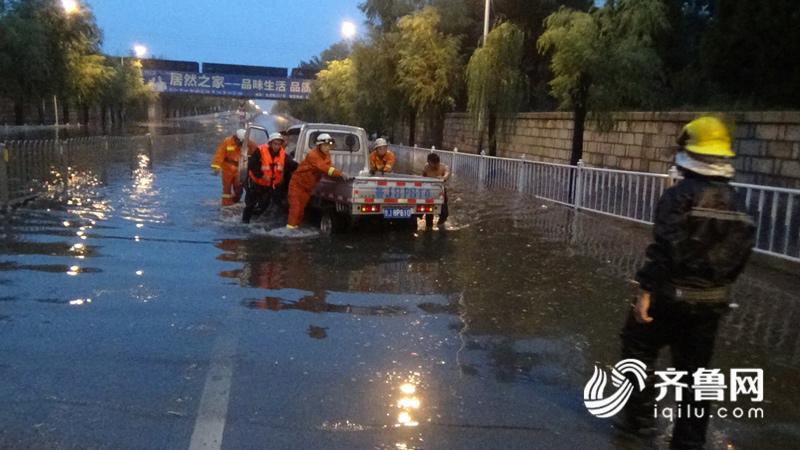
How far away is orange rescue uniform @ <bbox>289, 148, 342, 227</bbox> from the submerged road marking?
5.61m


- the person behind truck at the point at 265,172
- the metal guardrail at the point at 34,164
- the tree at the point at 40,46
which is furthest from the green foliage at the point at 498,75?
the tree at the point at 40,46

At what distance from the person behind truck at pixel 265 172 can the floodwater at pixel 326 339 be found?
2.27ft

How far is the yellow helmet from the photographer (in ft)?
12.3

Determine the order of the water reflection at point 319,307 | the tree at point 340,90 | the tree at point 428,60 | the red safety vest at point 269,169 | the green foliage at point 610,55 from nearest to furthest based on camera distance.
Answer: the water reflection at point 319,307
the red safety vest at point 269,169
the green foliage at point 610,55
the tree at point 428,60
the tree at point 340,90

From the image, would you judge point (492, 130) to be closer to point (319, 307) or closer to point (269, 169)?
point (269, 169)

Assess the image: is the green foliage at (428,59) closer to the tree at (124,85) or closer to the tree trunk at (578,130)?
the tree trunk at (578,130)

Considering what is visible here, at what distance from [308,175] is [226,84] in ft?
206

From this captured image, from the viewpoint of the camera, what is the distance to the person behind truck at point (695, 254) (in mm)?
3701

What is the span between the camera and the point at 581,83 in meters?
19.1

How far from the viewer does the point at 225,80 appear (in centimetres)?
7112

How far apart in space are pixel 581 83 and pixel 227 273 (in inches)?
519

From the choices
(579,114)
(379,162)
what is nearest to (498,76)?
(579,114)

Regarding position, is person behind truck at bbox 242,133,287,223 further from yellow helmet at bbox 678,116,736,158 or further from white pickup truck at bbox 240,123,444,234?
yellow helmet at bbox 678,116,736,158

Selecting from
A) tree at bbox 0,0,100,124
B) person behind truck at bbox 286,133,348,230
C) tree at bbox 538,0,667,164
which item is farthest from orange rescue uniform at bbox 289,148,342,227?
tree at bbox 0,0,100,124
